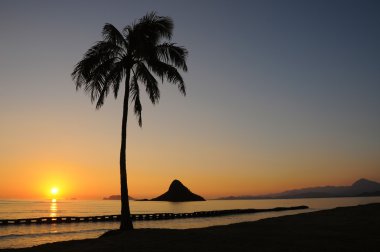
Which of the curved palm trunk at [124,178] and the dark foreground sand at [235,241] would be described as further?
the curved palm trunk at [124,178]

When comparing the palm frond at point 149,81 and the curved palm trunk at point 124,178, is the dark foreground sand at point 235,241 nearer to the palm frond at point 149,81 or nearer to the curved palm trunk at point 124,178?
the curved palm trunk at point 124,178

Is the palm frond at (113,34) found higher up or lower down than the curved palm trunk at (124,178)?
higher up

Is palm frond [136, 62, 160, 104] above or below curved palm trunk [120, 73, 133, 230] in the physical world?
above

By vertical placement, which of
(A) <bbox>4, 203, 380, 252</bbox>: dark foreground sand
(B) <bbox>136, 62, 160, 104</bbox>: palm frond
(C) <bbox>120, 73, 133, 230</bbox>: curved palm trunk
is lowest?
(A) <bbox>4, 203, 380, 252</bbox>: dark foreground sand

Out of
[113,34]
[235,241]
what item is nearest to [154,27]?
[113,34]

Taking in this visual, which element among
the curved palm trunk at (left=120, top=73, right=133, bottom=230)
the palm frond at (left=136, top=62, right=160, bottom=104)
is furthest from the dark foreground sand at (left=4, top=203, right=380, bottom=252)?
the palm frond at (left=136, top=62, right=160, bottom=104)

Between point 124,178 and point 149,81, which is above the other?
point 149,81

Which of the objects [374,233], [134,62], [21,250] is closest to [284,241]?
[374,233]

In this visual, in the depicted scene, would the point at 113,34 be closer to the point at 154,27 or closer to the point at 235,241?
the point at 154,27

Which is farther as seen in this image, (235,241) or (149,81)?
(149,81)

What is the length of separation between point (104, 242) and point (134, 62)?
36.6 feet

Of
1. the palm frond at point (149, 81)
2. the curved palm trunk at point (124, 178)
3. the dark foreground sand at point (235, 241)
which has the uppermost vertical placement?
the palm frond at point (149, 81)

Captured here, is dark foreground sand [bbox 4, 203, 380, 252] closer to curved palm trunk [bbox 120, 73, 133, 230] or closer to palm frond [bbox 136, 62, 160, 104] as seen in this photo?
curved palm trunk [bbox 120, 73, 133, 230]

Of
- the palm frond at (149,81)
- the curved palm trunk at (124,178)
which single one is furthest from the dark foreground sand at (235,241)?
the palm frond at (149,81)
